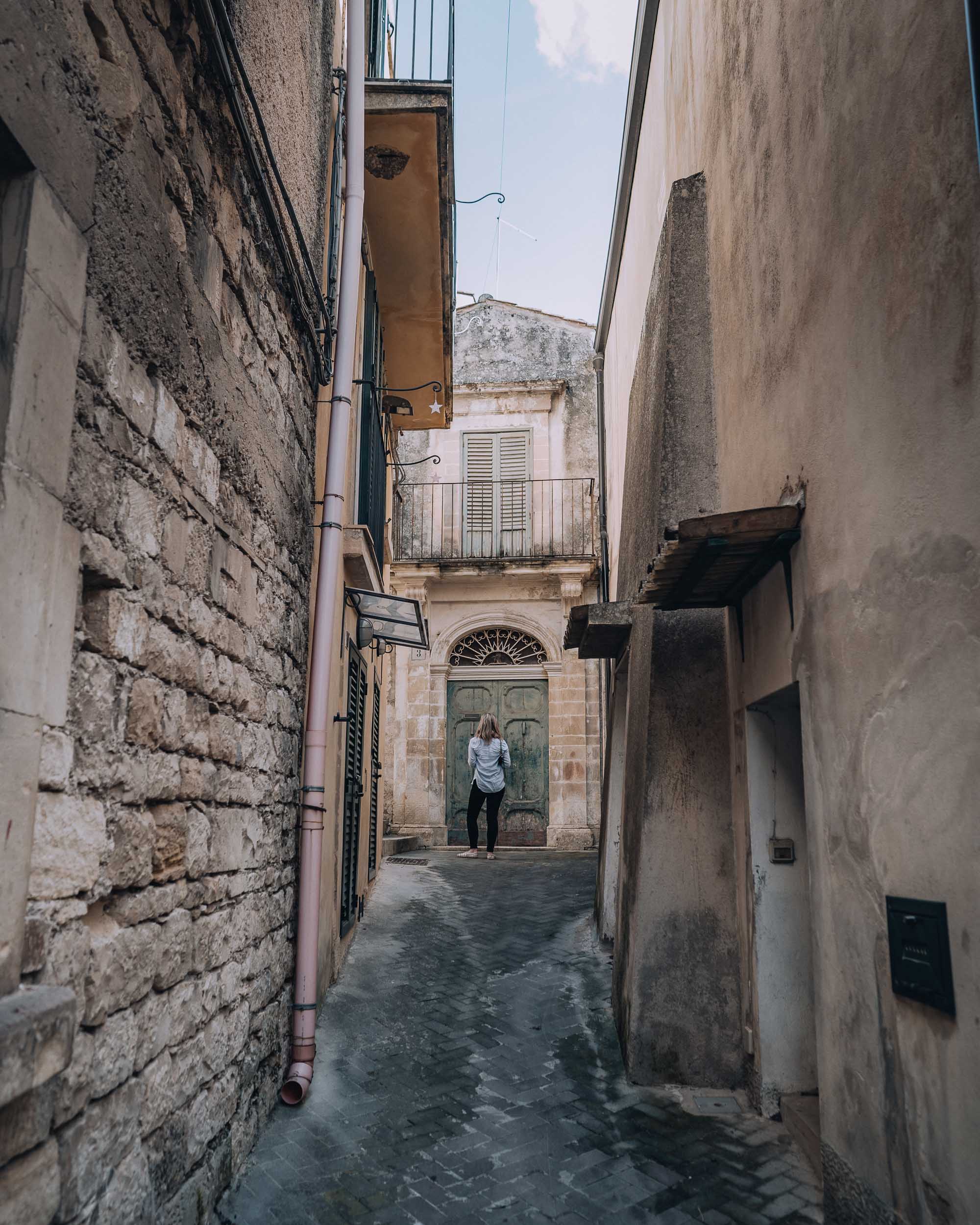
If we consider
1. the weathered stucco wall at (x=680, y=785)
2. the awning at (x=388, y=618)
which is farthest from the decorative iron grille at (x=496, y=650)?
the weathered stucco wall at (x=680, y=785)

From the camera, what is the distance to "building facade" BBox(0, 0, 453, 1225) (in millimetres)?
1933

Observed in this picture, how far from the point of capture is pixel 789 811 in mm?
4383

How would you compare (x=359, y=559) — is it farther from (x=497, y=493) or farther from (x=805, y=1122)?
(x=497, y=493)

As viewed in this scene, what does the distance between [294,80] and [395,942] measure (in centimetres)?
543

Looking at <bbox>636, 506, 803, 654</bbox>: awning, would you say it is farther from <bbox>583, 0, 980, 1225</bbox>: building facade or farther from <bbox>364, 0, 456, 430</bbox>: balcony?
<bbox>364, 0, 456, 430</bbox>: balcony

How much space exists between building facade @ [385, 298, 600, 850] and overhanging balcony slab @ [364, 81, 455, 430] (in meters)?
4.50

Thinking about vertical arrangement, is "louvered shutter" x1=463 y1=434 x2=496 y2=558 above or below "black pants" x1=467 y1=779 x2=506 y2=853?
above

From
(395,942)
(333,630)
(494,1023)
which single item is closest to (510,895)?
(395,942)

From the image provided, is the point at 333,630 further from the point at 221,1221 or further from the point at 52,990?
the point at 52,990

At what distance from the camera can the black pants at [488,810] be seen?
37.5 ft

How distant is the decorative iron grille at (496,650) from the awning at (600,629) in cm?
723

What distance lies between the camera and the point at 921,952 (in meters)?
2.54

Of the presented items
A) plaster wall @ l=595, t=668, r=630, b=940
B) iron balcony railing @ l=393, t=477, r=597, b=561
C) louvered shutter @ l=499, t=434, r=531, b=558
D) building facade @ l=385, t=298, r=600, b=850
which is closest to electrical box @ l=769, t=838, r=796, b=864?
plaster wall @ l=595, t=668, r=630, b=940

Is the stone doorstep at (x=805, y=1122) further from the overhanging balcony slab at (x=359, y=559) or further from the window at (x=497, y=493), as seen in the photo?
the window at (x=497, y=493)
